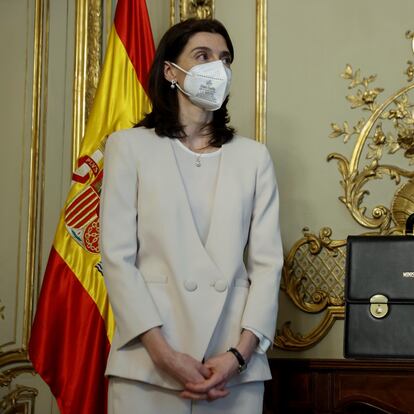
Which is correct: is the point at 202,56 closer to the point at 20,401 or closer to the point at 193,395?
the point at 193,395

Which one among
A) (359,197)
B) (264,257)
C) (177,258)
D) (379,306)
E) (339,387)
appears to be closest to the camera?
(379,306)

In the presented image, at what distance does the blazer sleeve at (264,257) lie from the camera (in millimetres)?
1983

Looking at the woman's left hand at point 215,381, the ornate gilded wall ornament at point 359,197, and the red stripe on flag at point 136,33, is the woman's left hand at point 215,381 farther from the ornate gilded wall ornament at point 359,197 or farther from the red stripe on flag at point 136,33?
the red stripe on flag at point 136,33

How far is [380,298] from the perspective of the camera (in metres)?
1.77

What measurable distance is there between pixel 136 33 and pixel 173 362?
174cm

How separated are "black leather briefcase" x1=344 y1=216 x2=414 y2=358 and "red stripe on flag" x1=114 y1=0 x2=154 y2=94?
5.26ft

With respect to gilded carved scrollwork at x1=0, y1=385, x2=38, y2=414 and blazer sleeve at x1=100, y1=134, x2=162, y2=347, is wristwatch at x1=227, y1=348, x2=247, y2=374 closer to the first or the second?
blazer sleeve at x1=100, y1=134, x2=162, y2=347

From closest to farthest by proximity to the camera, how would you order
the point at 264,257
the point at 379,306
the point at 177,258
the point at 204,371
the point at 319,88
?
1. the point at 379,306
2. the point at 204,371
3. the point at 177,258
4. the point at 264,257
5. the point at 319,88

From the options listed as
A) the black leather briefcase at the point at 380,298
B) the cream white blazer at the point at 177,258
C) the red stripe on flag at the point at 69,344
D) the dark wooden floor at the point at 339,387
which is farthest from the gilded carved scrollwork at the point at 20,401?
the black leather briefcase at the point at 380,298

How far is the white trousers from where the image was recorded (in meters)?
1.89

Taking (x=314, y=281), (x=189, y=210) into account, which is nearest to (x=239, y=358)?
(x=189, y=210)

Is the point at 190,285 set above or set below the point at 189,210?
below

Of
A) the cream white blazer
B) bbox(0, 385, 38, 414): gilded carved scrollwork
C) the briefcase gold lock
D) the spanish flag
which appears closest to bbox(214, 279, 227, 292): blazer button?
the cream white blazer

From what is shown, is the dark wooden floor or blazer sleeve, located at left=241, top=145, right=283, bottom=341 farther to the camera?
the dark wooden floor
